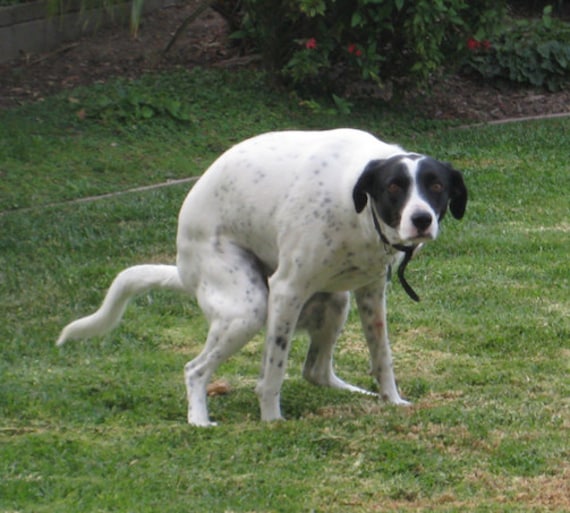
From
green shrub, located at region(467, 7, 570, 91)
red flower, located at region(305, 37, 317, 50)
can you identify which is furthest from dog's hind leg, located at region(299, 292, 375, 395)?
green shrub, located at region(467, 7, 570, 91)

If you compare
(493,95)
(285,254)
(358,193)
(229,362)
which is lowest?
(493,95)

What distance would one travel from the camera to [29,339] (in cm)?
706

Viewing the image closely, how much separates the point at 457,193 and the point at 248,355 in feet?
6.72

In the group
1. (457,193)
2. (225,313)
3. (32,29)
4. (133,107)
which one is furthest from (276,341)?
(32,29)

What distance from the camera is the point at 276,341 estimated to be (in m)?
5.62

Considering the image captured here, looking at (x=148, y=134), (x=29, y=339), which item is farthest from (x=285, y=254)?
(x=148, y=134)

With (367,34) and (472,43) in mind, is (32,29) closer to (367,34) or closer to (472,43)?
(367,34)

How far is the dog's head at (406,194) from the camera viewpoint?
5.00m

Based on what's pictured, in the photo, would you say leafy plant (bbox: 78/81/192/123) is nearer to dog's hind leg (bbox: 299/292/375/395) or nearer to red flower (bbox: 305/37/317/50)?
red flower (bbox: 305/37/317/50)

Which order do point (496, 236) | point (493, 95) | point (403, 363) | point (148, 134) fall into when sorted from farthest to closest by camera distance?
1. point (493, 95)
2. point (148, 134)
3. point (496, 236)
4. point (403, 363)

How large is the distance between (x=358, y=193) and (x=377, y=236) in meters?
0.22

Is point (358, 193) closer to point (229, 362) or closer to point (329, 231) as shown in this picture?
point (329, 231)

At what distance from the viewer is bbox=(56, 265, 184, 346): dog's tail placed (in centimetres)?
606

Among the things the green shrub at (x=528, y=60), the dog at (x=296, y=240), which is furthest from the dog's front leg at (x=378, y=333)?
the green shrub at (x=528, y=60)
